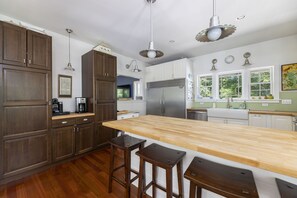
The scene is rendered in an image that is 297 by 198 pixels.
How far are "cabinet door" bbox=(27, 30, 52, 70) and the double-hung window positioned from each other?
4.16m

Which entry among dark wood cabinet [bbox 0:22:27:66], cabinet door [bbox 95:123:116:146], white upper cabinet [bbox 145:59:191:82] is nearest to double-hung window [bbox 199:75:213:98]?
white upper cabinet [bbox 145:59:191:82]

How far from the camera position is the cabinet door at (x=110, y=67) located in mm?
3102

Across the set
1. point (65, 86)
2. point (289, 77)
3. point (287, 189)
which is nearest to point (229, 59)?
point (289, 77)

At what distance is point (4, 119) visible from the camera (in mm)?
1832

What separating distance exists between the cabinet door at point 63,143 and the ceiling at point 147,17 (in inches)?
80.9

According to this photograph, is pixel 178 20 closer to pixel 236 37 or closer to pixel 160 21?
pixel 160 21

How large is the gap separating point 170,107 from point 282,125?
2.60 metres

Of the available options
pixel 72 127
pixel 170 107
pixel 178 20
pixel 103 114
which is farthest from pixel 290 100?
pixel 72 127

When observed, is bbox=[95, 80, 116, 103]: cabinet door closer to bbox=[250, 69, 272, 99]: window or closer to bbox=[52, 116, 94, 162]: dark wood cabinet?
bbox=[52, 116, 94, 162]: dark wood cabinet

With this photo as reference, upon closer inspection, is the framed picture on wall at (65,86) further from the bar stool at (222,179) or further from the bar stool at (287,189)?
the bar stool at (287,189)

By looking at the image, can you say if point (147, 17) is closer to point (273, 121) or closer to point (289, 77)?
point (273, 121)

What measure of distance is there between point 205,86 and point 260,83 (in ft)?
4.56

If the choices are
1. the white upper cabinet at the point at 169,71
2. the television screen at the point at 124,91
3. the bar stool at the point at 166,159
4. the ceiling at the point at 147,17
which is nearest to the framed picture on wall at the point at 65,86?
the ceiling at the point at 147,17

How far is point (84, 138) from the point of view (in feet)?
8.76
